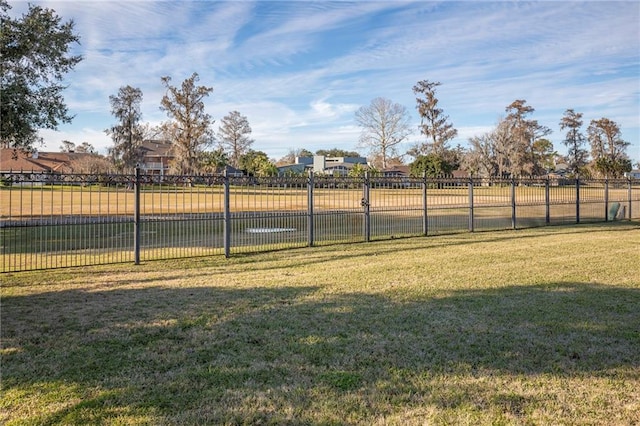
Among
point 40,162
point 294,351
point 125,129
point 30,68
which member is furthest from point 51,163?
point 294,351

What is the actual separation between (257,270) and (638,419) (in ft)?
20.9

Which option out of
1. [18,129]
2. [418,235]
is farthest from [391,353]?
[18,129]

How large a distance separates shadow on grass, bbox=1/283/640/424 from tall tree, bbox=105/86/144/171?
52.0m

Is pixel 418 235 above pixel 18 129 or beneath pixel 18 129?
beneath

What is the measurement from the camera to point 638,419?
3.03 m

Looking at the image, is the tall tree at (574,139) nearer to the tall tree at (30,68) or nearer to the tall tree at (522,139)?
the tall tree at (522,139)

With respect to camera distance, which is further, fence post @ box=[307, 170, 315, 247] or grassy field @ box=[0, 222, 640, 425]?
fence post @ box=[307, 170, 315, 247]

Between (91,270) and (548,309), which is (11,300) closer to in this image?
(91,270)

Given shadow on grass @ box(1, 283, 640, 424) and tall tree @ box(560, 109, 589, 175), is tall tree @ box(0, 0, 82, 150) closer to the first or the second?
shadow on grass @ box(1, 283, 640, 424)

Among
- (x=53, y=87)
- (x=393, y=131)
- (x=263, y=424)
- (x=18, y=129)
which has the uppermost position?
(x=393, y=131)

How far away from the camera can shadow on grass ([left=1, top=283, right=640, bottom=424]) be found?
10.6 ft

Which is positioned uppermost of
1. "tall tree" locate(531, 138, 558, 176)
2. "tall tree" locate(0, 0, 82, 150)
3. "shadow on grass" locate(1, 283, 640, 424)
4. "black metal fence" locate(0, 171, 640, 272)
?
"tall tree" locate(531, 138, 558, 176)

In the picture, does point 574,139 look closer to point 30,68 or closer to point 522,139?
point 522,139

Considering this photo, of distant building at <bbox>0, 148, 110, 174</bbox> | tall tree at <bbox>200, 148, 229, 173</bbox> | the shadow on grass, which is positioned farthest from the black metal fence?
tall tree at <bbox>200, 148, 229, 173</bbox>
